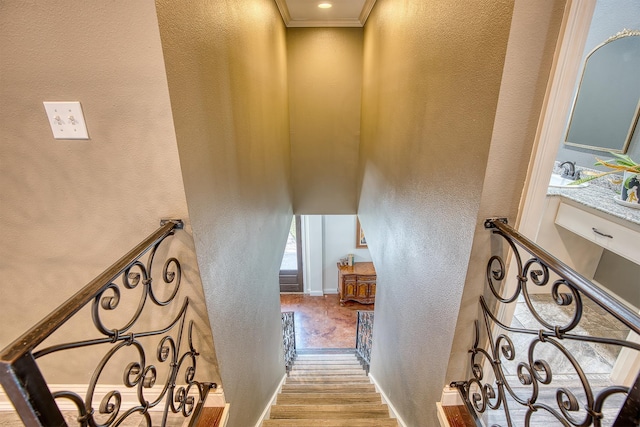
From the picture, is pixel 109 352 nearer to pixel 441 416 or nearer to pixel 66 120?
pixel 66 120

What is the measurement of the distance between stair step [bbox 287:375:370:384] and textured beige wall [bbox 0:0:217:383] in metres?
2.95

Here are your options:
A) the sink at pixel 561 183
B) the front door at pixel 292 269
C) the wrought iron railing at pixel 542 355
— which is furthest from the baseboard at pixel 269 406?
the front door at pixel 292 269

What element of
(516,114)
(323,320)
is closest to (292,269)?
(323,320)

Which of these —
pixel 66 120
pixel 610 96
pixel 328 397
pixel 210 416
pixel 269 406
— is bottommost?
pixel 328 397

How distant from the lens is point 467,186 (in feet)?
3.75

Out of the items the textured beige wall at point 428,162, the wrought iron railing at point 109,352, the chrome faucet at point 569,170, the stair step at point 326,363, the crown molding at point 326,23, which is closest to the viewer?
the wrought iron railing at point 109,352

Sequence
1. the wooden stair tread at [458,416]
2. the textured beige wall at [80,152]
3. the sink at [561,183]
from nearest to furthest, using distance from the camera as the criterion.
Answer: the textured beige wall at [80,152]
the wooden stair tread at [458,416]
the sink at [561,183]

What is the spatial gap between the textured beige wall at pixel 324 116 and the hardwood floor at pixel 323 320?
2.56m

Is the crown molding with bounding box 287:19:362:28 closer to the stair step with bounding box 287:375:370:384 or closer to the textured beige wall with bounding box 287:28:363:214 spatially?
the textured beige wall with bounding box 287:28:363:214

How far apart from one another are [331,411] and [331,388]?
0.96 m

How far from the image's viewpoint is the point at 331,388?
3412 millimetres

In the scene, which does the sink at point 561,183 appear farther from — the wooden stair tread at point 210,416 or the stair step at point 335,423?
the wooden stair tread at point 210,416

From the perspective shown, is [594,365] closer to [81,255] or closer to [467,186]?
[467,186]

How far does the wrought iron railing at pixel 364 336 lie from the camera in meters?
4.39
